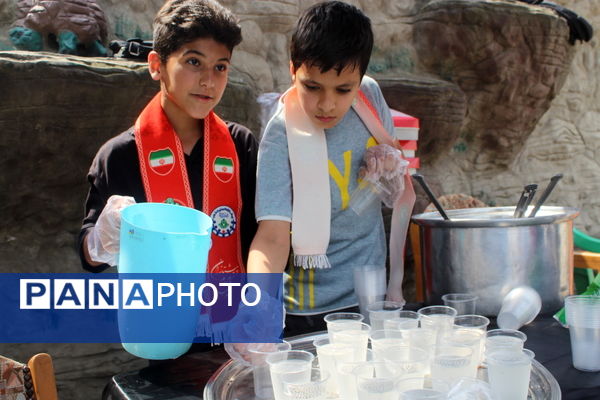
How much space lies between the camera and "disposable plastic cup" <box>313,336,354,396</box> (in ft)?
3.78

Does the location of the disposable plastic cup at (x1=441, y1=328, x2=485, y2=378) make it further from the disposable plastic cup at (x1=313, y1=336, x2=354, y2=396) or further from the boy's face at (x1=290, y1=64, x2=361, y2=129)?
the boy's face at (x1=290, y1=64, x2=361, y2=129)

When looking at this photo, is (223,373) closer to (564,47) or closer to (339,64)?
(339,64)

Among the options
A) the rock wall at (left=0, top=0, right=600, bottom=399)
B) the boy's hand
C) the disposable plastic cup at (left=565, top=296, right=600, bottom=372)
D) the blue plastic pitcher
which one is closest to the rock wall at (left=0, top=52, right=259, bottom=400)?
the rock wall at (left=0, top=0, right=600, bottom=399)

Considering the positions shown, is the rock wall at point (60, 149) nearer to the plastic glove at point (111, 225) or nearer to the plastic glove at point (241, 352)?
the plastic glove at point (111, 225)

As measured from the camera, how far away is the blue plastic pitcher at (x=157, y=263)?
117cm

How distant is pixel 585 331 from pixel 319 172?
2.62 ft

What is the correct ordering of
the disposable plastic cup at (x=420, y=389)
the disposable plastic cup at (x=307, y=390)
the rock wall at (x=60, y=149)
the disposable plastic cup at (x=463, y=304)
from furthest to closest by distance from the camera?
1. the rock wall at (x=60, y=149)
2. the disposable plastic cup at (x=463, y=304)
3. the disposable plastic cup at (x=307, y=390)
4. the disposable plastic cup at (x=420, y=389)

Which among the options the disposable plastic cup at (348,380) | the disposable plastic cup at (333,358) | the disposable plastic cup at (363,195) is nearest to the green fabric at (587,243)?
the disposable plastic cup at (363,195)

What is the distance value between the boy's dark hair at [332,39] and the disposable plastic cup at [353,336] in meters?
0.69

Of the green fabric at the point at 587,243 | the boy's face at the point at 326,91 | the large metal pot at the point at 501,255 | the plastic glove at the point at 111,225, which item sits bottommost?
the green fabric at the point at 587,243

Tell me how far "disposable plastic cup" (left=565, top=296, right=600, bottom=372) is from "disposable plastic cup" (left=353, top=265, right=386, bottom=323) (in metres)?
0.45

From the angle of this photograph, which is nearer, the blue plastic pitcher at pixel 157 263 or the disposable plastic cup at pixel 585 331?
the blue plastic pitcher at pixel 157 263

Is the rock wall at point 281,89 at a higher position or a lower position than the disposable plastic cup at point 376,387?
higher

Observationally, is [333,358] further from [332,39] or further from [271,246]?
[332,39]
